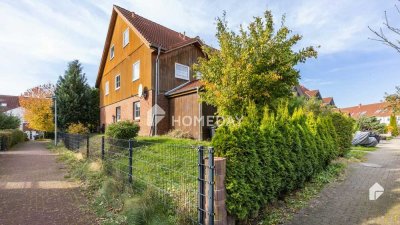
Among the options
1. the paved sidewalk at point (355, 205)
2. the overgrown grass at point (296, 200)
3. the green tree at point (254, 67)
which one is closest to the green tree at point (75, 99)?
the green tree at point (254, 67)

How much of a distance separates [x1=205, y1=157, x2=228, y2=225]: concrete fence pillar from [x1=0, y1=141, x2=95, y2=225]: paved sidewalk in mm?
2352

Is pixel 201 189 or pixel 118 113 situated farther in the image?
pixel 118 113

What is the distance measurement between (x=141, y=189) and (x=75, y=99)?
87.6ft

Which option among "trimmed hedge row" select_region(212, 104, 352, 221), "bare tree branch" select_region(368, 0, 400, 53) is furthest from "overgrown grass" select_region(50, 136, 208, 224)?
"bare tree branch" select_region(368, 0, 400, 53)

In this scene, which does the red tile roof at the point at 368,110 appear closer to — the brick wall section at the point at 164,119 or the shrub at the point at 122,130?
the brick wall section at the point at 164,119

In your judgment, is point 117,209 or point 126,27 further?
point 126,27

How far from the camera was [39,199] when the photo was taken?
601 centimetres

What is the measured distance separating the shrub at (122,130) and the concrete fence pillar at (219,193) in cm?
851

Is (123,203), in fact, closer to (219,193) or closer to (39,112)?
(219,193)

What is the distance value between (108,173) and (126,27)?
13961 millimetres

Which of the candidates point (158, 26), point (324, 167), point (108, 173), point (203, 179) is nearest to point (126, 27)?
point (158, 26)

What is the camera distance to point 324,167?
856 centimetres

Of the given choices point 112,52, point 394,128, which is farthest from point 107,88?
point 394,128

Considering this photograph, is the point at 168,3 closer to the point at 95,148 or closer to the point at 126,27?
the point at 95,148
